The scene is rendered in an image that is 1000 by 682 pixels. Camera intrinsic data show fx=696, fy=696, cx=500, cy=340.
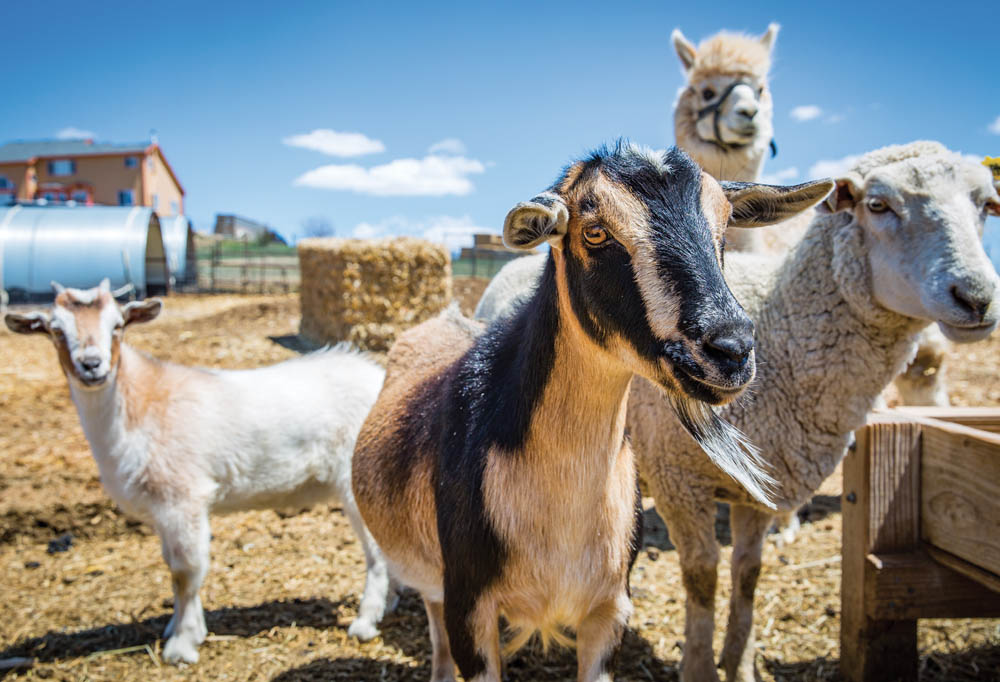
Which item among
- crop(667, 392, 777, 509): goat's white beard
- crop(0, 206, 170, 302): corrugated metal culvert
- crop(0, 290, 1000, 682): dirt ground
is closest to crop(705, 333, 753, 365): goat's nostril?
crop(667, 392, 777, 509): goat's white beard

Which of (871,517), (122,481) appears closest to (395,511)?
(871,517)

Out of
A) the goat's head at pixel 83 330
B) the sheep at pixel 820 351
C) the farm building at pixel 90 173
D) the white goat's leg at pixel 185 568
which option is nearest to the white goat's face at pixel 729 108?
the sheep at pixel 820 351

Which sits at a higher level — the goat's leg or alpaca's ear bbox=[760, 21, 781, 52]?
alpaca's ear bbox=[760, 21, 781, 52]

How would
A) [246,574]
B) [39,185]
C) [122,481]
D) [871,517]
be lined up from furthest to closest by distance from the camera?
Answer: [39,185]
[246,574]
[122,481]
[871,517]

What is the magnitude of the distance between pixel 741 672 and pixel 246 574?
374cm

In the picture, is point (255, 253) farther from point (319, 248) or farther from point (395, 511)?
point (395, 511)

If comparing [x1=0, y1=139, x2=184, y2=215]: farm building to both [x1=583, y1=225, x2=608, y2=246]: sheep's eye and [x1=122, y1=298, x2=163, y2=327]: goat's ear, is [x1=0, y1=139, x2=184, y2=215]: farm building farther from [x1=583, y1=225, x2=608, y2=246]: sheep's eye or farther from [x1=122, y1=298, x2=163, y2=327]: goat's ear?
[x1=583, y1=225, x2=608, y2=246]: sheep's eye

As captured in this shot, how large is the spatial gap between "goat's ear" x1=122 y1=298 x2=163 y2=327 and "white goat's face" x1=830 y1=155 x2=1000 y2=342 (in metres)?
4.72

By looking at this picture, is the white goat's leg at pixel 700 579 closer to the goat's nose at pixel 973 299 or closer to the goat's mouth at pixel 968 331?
the goat's mouth at pixel 968 331

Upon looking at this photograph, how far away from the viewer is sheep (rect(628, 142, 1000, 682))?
3111 mm

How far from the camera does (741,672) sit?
353cm

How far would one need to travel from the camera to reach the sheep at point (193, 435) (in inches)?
183

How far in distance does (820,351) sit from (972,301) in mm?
691

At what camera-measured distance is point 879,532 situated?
3.18 m
